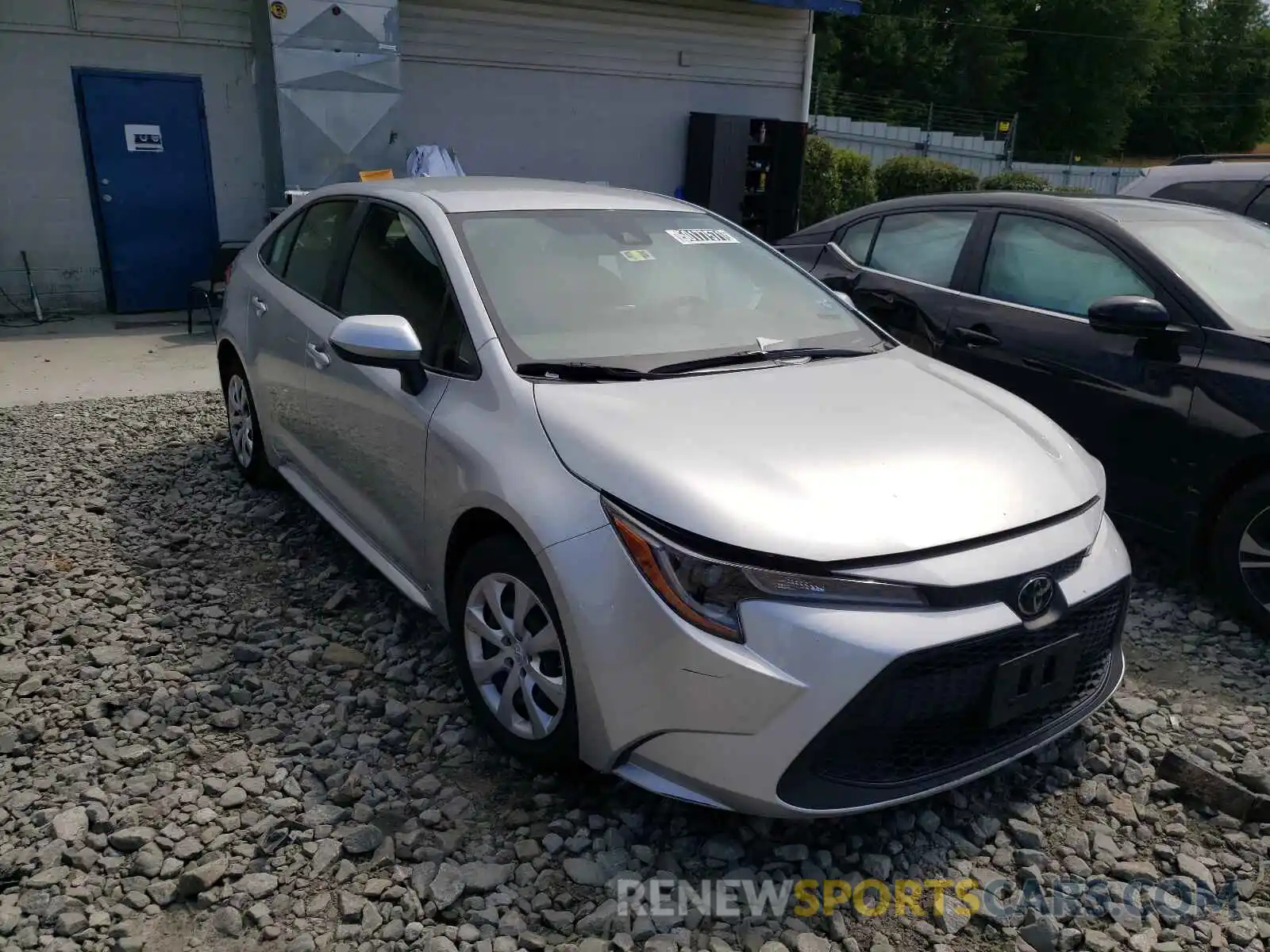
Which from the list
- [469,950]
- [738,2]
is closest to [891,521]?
[469,950]

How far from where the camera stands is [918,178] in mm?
19734

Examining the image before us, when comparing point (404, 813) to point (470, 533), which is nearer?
point (404, 813)

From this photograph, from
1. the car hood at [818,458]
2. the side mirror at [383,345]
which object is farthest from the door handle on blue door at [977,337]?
the side mirror at [383,345]

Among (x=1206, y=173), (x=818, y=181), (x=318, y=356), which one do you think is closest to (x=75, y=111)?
(x=318, y=356)

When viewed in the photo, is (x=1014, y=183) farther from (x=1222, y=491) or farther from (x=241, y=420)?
(x=241, y=420)

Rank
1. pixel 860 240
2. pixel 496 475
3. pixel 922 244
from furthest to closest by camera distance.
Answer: pixel 860 240 < pixel 922 244 < pixel 496 475

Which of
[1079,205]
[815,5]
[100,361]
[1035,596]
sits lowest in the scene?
[100,361]

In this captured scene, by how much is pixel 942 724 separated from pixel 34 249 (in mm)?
9480

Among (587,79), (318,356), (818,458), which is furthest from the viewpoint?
(587,79)

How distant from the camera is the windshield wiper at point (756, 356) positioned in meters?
2.95

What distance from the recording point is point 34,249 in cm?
905

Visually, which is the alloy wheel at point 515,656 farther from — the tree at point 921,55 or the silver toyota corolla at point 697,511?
the tree at point 921,55

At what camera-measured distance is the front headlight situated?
7.19ft

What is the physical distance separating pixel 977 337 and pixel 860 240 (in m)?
1.19
